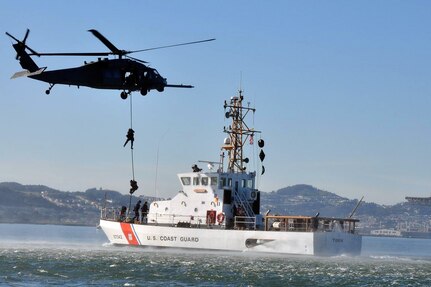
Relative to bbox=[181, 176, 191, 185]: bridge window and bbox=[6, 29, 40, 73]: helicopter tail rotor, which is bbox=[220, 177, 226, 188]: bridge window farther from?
bbox=[6, 29, 40, 73]: helicopter tail rotor

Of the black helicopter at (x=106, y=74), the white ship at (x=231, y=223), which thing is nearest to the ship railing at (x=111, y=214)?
the white ship at (x=231, y=223)

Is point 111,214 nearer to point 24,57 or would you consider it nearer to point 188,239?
point 188,239

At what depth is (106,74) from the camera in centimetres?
3712

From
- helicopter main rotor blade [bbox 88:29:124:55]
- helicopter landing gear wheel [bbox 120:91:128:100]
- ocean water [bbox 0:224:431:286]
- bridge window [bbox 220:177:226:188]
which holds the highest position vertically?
helicopter main rotor blade [bbox 88:29:124:55]

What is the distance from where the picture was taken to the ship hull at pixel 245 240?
154 ft

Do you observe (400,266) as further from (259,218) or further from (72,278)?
(72,278)

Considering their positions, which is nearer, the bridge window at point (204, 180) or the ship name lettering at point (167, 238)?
the ship name lettering at point (167, 238)

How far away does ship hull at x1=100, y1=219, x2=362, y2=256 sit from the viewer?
46844 millimetres

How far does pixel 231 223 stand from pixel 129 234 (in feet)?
24.2

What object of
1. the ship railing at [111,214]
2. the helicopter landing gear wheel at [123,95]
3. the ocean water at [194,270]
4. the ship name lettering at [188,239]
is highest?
the helicopter landing gear wheel at [123,95]

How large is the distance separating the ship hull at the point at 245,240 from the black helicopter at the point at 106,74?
13627 millimetres

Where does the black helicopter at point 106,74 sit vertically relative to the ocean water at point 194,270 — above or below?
above

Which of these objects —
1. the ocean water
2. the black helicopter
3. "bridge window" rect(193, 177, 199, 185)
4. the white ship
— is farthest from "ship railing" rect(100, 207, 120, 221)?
the black helicopter

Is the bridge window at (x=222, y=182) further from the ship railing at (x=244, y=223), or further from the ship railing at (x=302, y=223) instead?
the ship railing at (x=302, y=223)
